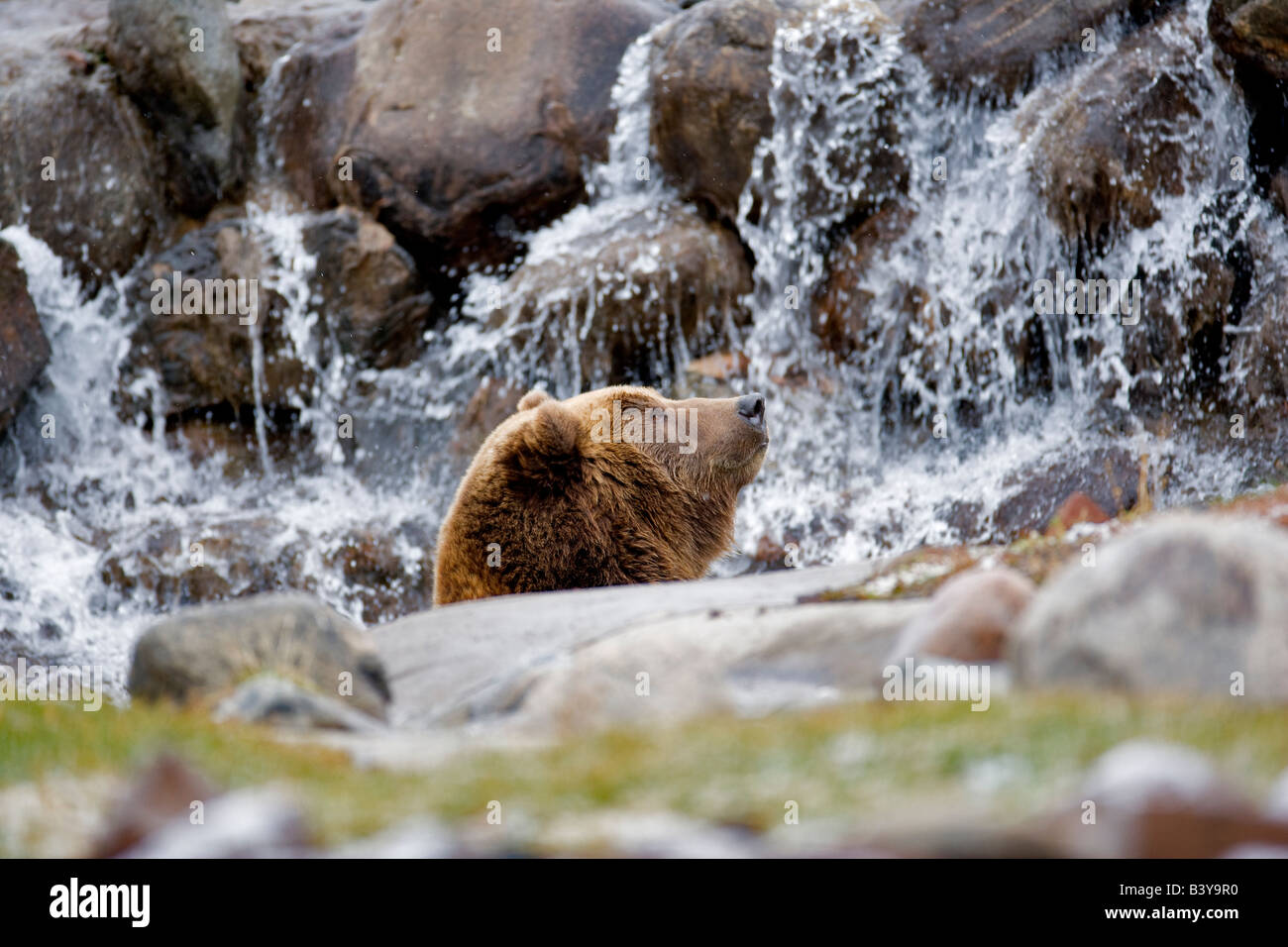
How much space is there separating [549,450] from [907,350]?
21.3ft

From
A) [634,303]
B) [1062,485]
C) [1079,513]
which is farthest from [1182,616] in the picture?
[634,303]

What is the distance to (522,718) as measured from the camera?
443 cm

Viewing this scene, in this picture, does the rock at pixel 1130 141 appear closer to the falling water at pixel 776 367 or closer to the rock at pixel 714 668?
the falling water at pixel 776 367

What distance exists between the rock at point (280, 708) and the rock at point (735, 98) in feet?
32.6

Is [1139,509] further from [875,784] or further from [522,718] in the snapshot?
[875,784]

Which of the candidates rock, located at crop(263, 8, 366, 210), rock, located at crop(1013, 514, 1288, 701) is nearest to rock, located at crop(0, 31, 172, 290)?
rock, located at crop(263, 8, 366, 210)

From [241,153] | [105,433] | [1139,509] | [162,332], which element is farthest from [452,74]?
[1139,509]

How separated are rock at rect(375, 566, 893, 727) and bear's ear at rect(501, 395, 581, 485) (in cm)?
102

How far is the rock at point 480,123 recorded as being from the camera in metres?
14.1

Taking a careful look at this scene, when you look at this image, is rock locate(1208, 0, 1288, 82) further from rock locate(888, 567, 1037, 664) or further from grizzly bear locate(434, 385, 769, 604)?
rock locate(888, 567, 1037, 664)

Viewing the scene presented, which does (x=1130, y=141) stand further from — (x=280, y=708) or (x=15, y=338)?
(x=15, y=338)

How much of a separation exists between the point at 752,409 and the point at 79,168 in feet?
31.7

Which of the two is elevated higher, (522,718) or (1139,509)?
(1139,509)
